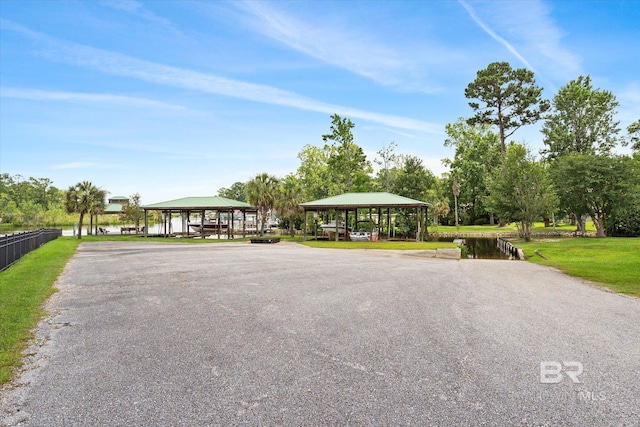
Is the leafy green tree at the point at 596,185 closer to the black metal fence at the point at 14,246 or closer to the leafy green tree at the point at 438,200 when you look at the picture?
the leafy green tree at the point at 438,200

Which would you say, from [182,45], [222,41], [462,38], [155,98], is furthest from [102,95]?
[462,38]

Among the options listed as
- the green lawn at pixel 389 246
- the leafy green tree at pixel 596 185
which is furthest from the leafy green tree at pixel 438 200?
the green lawn at pixel 389 246

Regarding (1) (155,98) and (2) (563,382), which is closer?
(2) (563,382)

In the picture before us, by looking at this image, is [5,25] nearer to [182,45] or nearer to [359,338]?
[182,45]

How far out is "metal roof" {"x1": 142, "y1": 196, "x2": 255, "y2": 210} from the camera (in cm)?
3494

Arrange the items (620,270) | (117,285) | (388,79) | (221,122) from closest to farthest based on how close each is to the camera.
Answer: (117,285) < (620,270) < (388,79) < (221,122)

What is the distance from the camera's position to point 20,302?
331 inches

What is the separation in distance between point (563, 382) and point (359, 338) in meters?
2.58

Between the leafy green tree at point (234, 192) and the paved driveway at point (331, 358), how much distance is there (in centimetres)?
9406

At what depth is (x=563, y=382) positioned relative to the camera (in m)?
4.38

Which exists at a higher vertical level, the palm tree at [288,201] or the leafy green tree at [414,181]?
the leafy green tree at [414,181]

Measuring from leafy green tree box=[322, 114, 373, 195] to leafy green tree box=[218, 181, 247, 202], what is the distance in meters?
49.3

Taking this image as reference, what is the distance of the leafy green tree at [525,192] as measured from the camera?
96.5 feet

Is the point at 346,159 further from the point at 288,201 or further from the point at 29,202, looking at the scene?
the point at 29,202
